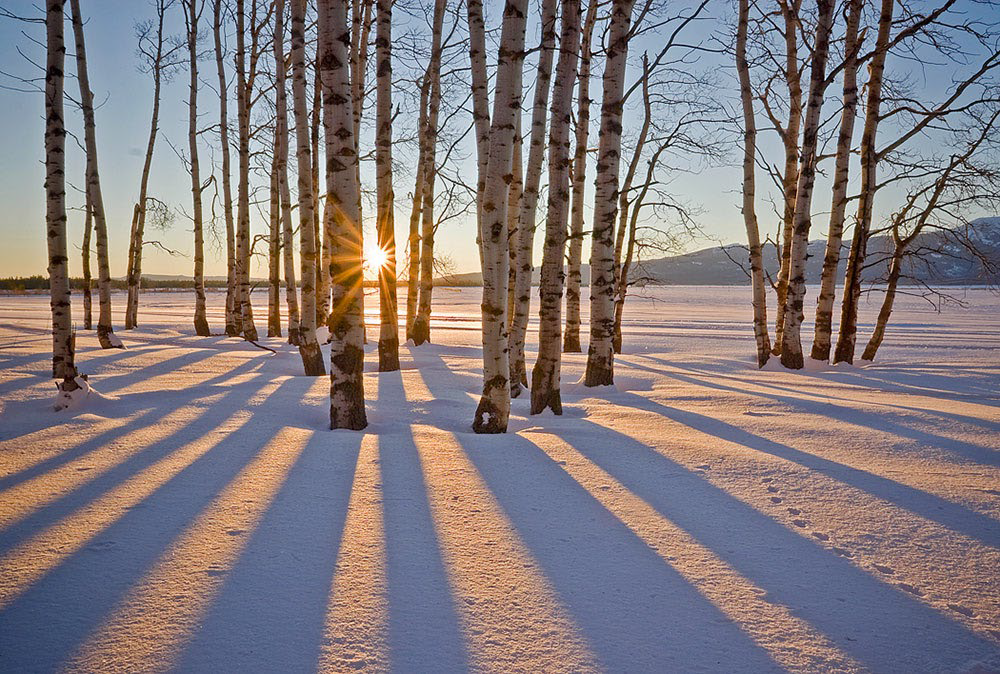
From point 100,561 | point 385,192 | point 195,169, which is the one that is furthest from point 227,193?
point 100,561

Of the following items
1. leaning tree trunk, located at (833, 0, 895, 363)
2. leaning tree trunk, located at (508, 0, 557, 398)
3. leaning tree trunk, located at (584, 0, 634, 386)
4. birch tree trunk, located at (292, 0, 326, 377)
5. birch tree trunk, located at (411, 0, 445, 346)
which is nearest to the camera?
leaning tree trunk, located at (584, 0, 634, 386)

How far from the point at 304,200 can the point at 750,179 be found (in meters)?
7.60

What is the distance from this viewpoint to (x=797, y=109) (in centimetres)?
973

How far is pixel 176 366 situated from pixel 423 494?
6.39 meters

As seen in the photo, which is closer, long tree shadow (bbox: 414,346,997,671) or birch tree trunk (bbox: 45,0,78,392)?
long tree shadow (bbox: 414,346,997,671)

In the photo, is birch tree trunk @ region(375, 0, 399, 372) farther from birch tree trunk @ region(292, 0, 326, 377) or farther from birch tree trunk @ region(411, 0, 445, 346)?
birch tree trunk @ region(411, 0, 445, 346)

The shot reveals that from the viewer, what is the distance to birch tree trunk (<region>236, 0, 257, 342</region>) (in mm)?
11789

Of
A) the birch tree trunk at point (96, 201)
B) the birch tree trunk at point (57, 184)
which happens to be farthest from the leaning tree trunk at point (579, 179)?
the birch tree trunk at point (96, 201)

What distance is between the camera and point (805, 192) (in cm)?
806

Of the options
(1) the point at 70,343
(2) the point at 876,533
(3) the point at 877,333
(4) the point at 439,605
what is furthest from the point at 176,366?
(3) the point at 877,333

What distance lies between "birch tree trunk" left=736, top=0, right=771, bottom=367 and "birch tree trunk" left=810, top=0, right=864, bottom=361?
833 millimetres

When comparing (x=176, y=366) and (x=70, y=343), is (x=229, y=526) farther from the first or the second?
(x=176, y=366)

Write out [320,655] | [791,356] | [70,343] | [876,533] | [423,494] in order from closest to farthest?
1. [320,655]
2. [876,533]
3. [423,494]
4. [70,343]
5. [791,356]

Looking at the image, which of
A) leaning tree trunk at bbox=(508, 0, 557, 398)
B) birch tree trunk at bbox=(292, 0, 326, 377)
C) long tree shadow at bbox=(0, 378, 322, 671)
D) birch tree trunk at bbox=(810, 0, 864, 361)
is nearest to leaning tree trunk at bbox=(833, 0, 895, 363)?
birch tree trunk at bbox=(810, 0, 864, 361)
